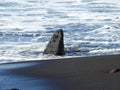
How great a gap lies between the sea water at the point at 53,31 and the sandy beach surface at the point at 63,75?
2355 mm

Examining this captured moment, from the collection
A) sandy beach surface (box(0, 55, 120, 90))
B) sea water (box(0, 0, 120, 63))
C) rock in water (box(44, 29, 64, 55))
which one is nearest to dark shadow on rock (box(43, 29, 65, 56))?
rock in water (box(44, 29, 64, 55))

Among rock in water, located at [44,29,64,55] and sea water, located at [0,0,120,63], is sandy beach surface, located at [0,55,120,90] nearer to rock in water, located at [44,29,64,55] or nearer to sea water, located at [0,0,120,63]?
sea water, located at [0,0,120,63]

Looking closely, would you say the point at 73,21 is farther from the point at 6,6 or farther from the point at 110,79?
the point at 110,79

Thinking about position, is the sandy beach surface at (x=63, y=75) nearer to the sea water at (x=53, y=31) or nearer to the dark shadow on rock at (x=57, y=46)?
the sea water at (x=53, y=31)

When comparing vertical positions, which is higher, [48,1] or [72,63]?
[72,63]

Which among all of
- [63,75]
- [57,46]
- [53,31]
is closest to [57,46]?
[57,46]

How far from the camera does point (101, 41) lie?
1378 cm

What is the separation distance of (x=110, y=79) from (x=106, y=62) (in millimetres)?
1666

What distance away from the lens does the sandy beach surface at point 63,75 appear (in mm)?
6082

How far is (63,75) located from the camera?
22.7 feet

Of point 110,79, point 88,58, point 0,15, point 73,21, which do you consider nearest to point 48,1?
point 0,15

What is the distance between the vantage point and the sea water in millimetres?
11555

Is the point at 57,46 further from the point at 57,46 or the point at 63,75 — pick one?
the point at 63,75

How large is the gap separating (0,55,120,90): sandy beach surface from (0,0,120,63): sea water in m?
2.36
